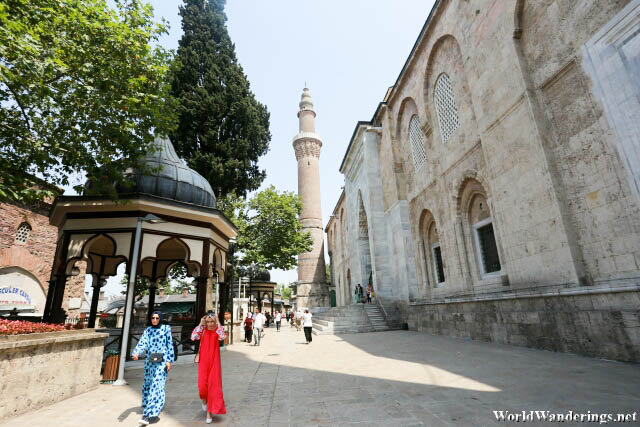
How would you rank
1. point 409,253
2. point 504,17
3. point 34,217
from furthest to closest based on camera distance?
1. point 34,217
2. point 409,253
3. point 504,17

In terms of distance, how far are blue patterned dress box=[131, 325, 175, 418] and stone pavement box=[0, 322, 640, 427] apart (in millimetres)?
250

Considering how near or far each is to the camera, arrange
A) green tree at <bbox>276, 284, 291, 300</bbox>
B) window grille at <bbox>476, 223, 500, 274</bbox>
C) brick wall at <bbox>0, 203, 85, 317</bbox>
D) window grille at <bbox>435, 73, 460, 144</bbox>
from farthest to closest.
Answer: green tree at <bbox>276, 284, 291, 300</bbox>
brick wall at <bbox>0, 203, 85, 317</bbox>
window grille at <bbox>435, 73, 460, 144</bbox>
window grille at <bbox>476, 223, 500, 274</bbox>

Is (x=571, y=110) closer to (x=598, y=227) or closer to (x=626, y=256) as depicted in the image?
(x=598, y=227)

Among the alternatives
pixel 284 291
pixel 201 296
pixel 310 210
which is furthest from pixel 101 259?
pixel 284 291

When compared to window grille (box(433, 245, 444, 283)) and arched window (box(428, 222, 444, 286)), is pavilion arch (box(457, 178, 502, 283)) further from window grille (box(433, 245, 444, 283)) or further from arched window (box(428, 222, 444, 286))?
window grille (box(433, 245, 444, 283))

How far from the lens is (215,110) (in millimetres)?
16047

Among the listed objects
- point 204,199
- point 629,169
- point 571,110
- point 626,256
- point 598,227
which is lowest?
point 626,256

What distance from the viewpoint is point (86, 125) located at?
7555mm

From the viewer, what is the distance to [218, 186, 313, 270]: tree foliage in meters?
22.2

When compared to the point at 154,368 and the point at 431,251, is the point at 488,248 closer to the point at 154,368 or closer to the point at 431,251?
the point at 431,251

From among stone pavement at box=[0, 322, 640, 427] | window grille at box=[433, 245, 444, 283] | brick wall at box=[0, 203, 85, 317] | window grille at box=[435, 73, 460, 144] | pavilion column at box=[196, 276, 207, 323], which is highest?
window grille at box=[435, 73, 460, 144]

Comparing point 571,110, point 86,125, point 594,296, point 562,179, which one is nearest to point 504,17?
point 571,110

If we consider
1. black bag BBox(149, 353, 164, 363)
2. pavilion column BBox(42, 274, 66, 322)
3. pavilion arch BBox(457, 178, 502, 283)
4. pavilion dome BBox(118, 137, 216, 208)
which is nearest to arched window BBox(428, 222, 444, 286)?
pavilion arch BBox(457, 178, 502, 283)

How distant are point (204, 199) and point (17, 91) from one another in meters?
5.08
